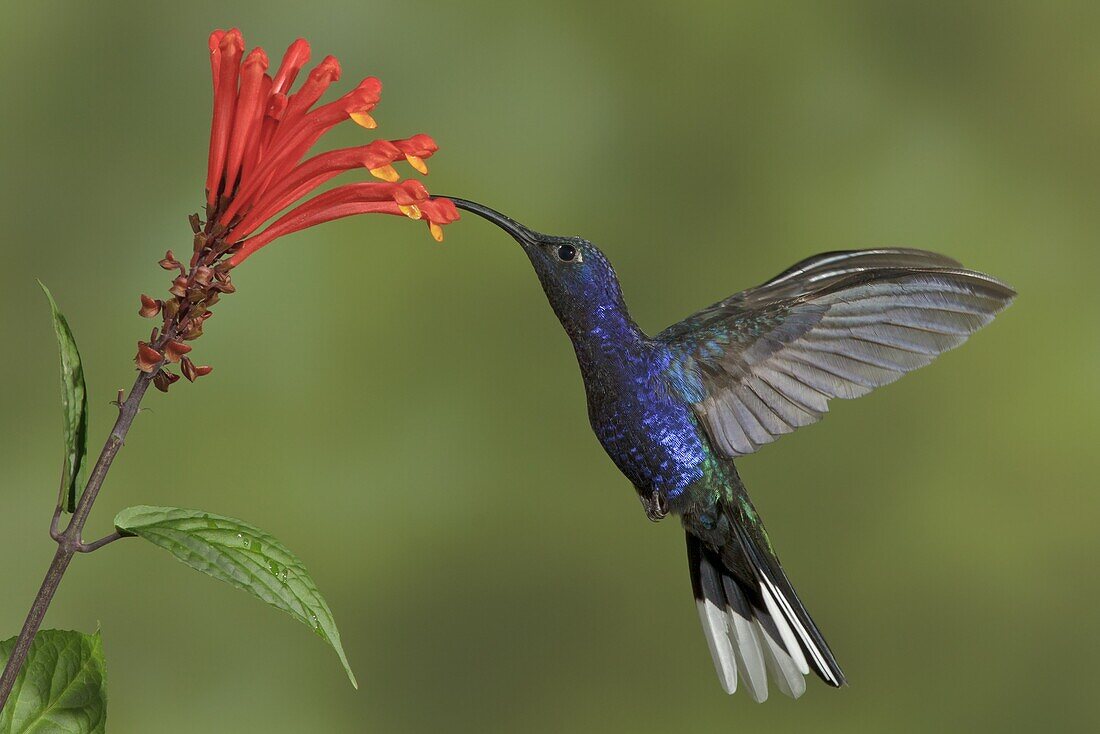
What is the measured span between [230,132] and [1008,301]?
487 mm

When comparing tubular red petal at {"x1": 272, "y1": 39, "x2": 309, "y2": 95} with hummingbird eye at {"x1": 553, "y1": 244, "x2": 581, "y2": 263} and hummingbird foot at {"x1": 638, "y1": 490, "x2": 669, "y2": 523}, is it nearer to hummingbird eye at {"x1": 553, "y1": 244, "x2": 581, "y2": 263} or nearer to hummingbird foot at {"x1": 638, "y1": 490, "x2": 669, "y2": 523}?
hummingbird eye at {"x1": 553, "y1": 244, "x2": 581, "y2": 263}

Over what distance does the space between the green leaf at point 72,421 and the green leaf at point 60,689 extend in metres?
0.11

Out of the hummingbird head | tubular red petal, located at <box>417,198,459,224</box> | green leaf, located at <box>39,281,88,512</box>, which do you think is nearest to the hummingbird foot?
the hummingbird head

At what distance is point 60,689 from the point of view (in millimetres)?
571

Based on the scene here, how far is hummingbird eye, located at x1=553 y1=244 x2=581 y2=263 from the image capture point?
0.78m

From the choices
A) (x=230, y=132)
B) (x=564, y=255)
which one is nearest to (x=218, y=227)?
(x=230, y=132)

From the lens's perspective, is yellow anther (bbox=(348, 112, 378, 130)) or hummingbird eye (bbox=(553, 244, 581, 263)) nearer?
yellow anther (bbox=(348, 112, 378, 130))

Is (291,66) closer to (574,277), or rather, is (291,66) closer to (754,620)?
(574,277)

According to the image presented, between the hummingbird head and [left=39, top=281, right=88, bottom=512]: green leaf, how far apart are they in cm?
33

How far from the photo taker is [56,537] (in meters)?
0.48

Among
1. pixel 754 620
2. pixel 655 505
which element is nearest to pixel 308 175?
pixel 655 505

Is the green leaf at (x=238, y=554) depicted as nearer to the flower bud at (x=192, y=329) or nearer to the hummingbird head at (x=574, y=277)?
the flower bud at (x=192, y=329)

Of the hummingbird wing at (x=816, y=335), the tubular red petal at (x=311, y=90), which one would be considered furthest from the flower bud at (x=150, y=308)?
the hummingbird wing at (x=816, y=335)

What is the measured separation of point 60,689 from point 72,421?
0.16 metres
